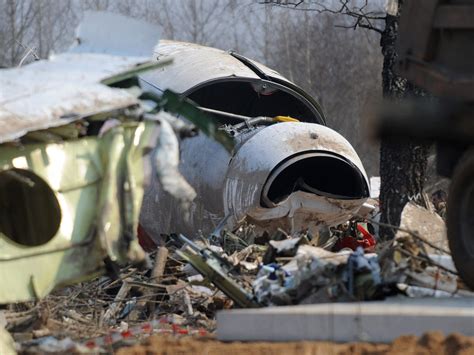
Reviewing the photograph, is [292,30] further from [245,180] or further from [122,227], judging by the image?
[122,227]

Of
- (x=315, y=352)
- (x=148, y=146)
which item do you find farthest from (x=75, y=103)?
(x=315, y=352)

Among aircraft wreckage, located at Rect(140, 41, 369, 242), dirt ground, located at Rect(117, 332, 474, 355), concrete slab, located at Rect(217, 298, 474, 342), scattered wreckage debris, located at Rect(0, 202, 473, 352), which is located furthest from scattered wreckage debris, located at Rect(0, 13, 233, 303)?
aircraft wreckage, located at Rect(140, 41, 369, 242)

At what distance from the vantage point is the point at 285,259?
9195 mm

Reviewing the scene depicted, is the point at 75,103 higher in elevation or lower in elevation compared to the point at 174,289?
higher

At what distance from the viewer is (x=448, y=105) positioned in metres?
7.78

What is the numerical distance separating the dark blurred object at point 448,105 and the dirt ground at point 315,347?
1422 millimetres

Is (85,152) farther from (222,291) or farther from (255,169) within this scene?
(255,169)

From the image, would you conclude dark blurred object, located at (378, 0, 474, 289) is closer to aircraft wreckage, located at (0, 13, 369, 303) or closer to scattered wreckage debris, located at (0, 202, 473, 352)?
scattered wreckage debris, located at (0, 202, 473, 352)

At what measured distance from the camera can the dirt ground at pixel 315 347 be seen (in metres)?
6.40

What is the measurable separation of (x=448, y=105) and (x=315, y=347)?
6.76ft

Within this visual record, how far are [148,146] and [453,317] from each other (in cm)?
293

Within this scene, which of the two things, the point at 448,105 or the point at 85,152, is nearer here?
the point at 448,105

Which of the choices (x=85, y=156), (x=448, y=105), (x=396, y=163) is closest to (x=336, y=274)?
(x=448, y=105)

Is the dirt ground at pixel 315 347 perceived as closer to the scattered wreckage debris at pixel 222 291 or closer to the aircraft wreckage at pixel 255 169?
the scattered wreckage debris at pixel 222 291
